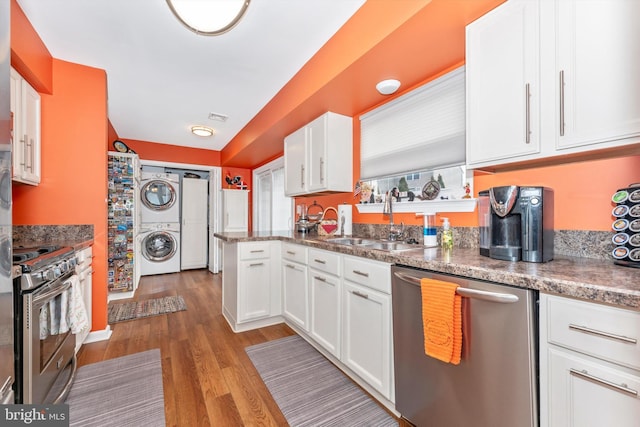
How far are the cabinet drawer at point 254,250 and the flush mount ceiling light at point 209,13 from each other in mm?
1701

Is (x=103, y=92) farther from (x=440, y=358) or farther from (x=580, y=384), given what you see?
(x=580, y=384)

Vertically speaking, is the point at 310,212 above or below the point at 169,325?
above

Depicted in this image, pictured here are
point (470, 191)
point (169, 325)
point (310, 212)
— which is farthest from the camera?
point (310, 212)

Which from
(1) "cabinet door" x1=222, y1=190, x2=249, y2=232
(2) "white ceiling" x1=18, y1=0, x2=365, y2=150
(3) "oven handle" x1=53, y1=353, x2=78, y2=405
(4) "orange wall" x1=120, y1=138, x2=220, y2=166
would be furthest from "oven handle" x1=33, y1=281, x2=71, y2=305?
(4) "orange wall" x1=120, y1=138, x2=220, y2=166

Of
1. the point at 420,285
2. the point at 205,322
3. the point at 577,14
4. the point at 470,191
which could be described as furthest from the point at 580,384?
the point at 205,322

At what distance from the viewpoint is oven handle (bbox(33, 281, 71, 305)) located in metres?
1.34

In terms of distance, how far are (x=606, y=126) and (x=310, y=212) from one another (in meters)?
2.84

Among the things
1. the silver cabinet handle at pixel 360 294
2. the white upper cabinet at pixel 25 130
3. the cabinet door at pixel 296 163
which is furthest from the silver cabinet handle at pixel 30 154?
the silver cabinet handle at pixel 360 294

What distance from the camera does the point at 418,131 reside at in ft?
7.05

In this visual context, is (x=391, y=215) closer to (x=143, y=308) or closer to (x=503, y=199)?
(x=503, y=199)

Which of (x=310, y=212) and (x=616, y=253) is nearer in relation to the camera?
(x=616, y=253)

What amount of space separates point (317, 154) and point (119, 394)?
2396mm

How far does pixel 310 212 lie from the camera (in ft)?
11.7

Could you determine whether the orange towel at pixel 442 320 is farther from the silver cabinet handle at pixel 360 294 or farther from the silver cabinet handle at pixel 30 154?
the silver cabinet handle at pixel 30 154
